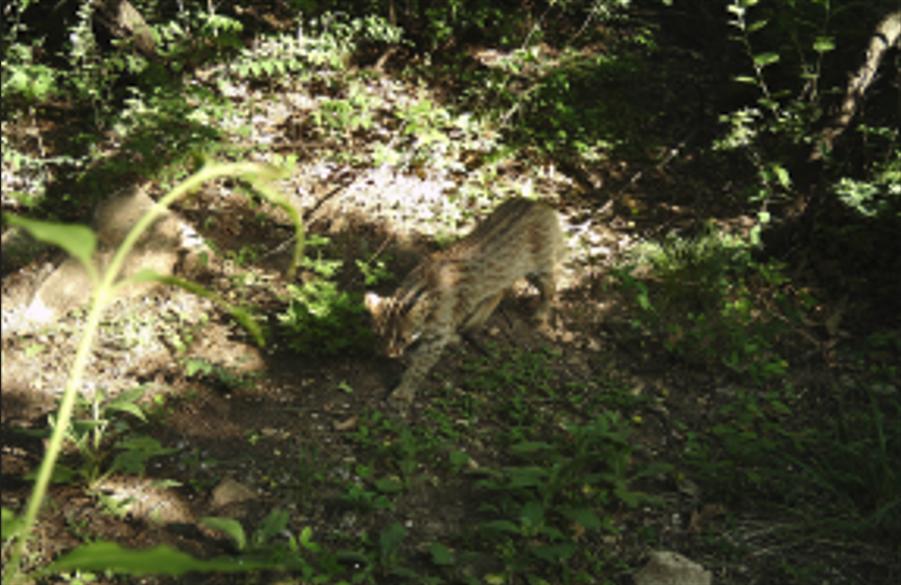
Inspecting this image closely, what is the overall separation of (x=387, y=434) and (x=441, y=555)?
925 millimetres

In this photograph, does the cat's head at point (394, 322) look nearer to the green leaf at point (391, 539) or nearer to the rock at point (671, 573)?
the green leaf at point (391, 539)

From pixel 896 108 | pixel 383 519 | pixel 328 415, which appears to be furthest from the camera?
pixel 896 108

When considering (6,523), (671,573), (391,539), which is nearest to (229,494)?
(391,539)

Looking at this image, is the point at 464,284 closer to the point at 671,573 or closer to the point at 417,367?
the point at 417,367

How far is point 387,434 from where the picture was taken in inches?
173

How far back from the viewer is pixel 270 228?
18.9ft

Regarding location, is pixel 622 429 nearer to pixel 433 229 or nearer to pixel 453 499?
pixel 453 499

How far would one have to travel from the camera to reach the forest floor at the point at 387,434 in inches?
145

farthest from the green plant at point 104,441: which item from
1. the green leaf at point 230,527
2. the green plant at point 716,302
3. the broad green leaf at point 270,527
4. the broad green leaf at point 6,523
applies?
the green plant at point 716,302

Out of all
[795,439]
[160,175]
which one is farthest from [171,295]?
[795,439]

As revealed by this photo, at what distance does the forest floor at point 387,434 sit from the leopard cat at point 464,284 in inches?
6.8

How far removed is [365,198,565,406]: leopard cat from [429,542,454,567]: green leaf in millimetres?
1075

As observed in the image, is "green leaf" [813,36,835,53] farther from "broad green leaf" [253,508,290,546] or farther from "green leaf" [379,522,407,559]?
"broad green leaf" [253,508,290,546]

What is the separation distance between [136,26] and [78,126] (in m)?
0.83
